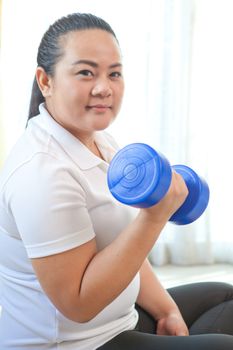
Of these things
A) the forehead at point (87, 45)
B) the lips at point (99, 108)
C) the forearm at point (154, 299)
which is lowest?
the forearm at point (154, 299)

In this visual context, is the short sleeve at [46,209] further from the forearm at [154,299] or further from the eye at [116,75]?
the forearm at [154,299]

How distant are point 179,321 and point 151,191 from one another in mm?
562

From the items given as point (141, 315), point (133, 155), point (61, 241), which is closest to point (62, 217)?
point (61, 241)

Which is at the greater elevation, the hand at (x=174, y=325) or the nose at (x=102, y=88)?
the nose at (x=102, y=88)

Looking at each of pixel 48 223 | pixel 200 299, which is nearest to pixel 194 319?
pixel 200 299

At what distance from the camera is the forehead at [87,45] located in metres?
1.03


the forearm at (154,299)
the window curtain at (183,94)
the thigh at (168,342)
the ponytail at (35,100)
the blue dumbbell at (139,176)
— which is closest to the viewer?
the blue dumbbell at (139,176)

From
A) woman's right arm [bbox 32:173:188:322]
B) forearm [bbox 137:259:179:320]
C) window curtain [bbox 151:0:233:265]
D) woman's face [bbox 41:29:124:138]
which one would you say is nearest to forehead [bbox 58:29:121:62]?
woman's face [bbox 41:29:124:138]

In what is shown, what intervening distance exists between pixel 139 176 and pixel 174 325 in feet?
1.82

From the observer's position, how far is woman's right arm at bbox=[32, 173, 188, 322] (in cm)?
93

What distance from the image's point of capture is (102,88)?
3.42 ft

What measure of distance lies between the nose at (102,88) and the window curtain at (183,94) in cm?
161

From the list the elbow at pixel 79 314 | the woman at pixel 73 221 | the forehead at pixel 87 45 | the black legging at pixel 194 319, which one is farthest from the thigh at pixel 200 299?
the forehead at pixel 87 45

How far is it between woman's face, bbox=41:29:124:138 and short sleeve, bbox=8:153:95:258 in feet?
0.48
